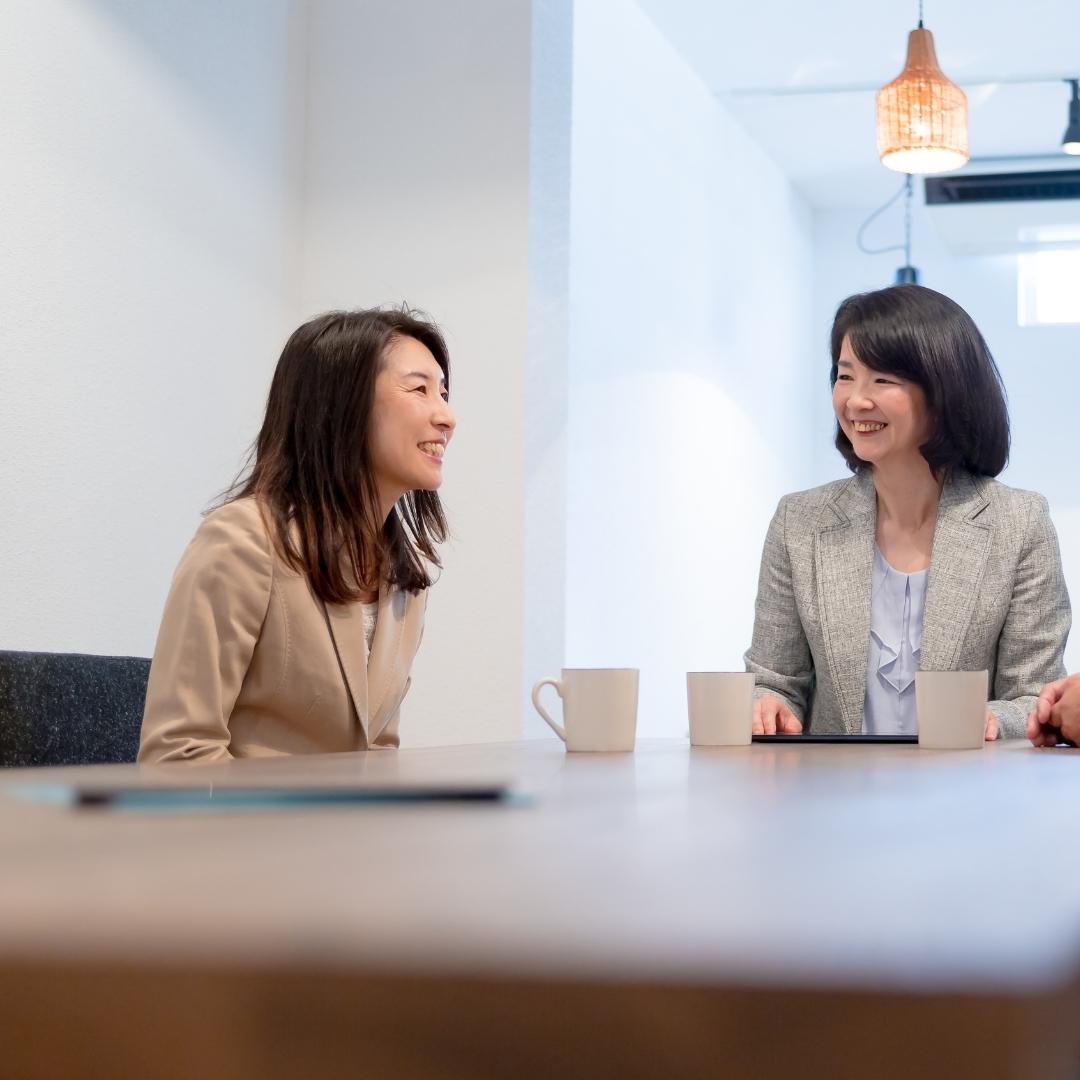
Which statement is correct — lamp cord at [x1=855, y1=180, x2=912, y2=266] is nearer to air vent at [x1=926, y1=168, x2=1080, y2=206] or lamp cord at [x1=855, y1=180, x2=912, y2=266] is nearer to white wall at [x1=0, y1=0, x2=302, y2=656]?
air vent at [x1=926, y1=168, x2=1080, y2=206]

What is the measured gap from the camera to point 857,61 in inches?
208

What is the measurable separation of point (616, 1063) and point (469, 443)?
2.90 metres

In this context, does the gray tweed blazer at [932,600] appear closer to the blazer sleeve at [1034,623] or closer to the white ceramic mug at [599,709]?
the blazer sleeve at [1034,623]

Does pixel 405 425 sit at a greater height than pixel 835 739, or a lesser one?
greater

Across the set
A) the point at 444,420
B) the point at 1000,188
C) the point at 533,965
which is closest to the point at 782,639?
the point at 444,420

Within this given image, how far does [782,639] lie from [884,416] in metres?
0.37

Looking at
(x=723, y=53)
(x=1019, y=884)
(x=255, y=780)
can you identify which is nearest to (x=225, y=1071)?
(x=1019, y=884)

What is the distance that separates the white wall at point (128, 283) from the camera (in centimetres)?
229

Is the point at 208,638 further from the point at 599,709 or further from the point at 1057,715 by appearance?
the point at 1057,715

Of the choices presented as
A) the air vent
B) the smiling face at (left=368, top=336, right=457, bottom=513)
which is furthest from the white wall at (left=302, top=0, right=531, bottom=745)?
the air vent

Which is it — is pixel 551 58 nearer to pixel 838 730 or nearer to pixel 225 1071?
pixel 838 730

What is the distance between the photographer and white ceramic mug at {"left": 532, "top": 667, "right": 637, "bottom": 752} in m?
1.23

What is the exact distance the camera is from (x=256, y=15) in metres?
3.10

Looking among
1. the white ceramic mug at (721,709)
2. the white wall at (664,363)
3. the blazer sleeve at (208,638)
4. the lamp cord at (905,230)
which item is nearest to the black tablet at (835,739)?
the white ceramic mug at (721,709)
